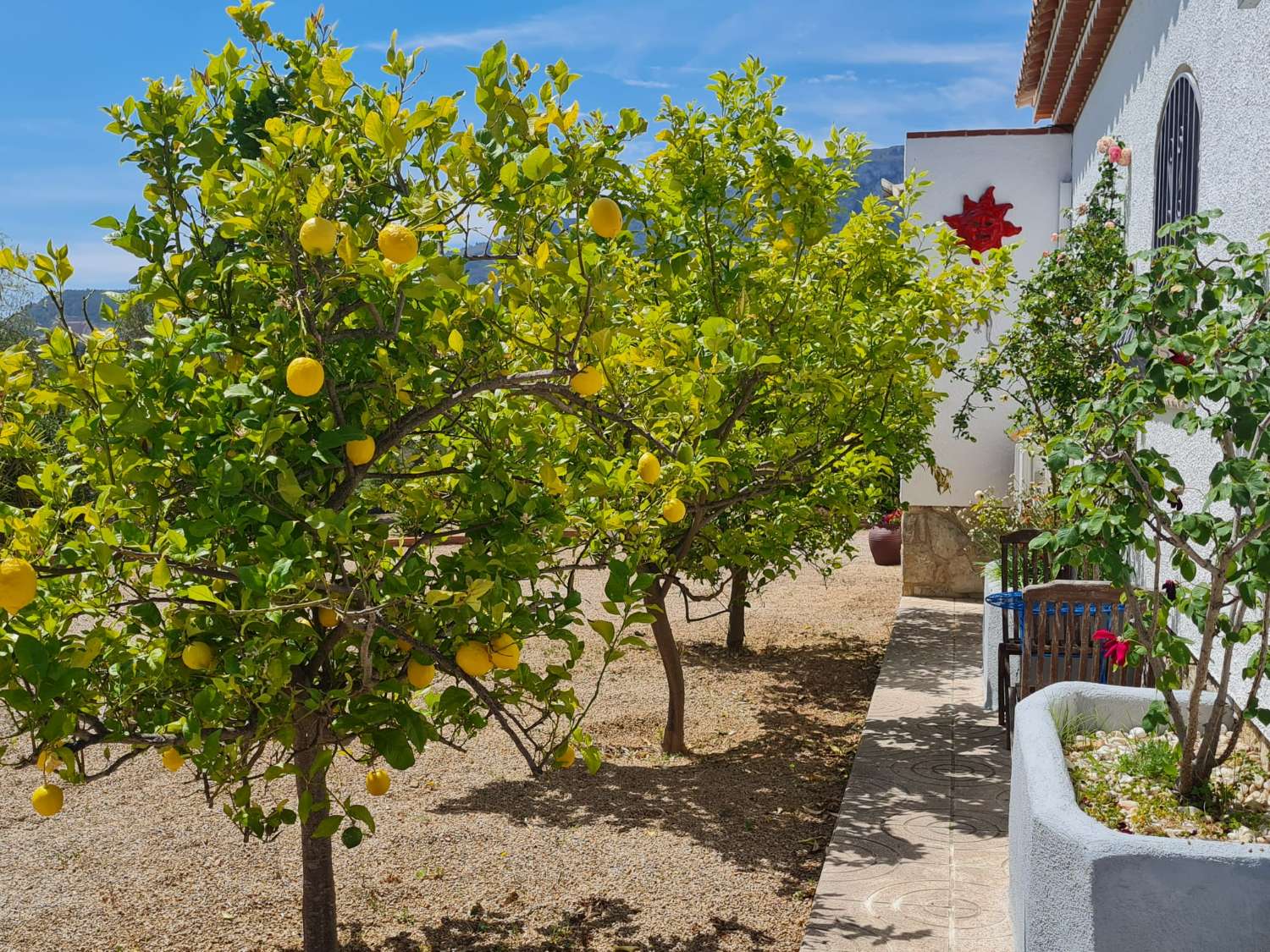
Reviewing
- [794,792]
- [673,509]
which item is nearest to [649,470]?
[673,509]

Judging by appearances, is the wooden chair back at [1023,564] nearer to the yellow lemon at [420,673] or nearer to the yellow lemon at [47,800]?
the yellow lemon at [420,673]

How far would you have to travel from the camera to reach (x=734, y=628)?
8.29 metres

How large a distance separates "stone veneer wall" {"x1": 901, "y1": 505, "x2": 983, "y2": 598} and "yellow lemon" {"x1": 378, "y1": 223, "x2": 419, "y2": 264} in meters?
8.39

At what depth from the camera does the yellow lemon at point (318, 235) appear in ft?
6.55

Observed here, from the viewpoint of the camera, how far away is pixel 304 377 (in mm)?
A: 2072

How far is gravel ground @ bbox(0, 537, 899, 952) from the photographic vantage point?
3.74 meters

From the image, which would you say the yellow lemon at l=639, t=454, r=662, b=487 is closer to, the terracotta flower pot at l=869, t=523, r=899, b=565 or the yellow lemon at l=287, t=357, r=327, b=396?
the yellow lemon at l=287, t=357, r=327, b=396

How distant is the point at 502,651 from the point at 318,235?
0.98m

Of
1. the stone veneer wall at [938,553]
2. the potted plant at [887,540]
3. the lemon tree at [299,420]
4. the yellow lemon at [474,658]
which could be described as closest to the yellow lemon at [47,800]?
the lemon tree at [299,420]

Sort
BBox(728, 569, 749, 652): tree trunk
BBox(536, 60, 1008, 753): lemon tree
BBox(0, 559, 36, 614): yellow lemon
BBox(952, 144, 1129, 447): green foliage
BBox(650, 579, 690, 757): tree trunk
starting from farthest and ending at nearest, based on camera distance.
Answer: BBox(728, 569, 749, 652): tree trunk < BBox(952, 144, 1129, 447): green foliage < BBox(650, 579, 690, 757): tree trunk < BBox(536, 60, 1008, 753): lemon tree < BBox(0, 559, 36, 614): yellow lemon

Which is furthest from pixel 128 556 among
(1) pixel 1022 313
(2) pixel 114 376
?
(1) pixel 1022 313

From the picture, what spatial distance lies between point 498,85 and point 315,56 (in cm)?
90

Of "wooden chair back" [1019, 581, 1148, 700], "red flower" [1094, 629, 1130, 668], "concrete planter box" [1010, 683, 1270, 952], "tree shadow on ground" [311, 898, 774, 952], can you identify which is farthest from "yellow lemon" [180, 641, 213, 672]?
"wooden chair back" [1019, 581, 1148, 700]

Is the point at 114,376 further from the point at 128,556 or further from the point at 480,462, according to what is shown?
the point at 480,462
